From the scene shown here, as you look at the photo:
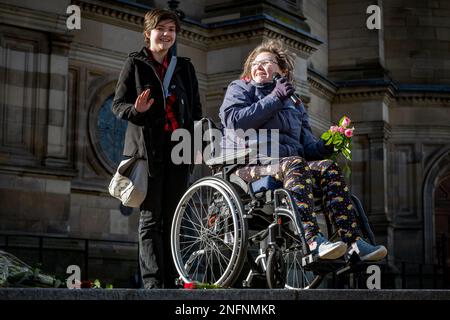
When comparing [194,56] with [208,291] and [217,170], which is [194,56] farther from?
[208,291]

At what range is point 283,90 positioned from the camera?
23.4ft

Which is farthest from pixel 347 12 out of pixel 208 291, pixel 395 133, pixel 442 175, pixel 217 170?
pixel 208 291

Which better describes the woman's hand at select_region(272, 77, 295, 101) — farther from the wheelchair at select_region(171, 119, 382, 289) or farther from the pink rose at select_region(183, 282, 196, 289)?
the pink rose at select_region(183, 282, 196, 289)

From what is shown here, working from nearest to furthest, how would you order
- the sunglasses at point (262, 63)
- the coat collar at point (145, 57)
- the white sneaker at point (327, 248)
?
the white sneaker at point (327, 248)
the coat collar at point (145, 57)
the sunglasses at point (262, 63)

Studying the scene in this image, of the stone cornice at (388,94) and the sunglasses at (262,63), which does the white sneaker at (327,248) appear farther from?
the stone cornice at (388,94)

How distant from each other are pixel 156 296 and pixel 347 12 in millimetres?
22439

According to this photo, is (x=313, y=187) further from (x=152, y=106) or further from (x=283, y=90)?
(x=152, y=106)

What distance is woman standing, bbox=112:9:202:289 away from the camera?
6887mm

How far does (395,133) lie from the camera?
2694cm

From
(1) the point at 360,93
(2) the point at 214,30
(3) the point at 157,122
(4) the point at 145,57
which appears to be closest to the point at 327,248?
(3) the point at 157,122

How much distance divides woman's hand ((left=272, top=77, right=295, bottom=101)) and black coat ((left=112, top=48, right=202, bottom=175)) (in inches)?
26.4

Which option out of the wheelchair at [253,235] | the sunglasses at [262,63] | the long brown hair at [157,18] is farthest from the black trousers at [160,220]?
the sunglasses at [262,63]

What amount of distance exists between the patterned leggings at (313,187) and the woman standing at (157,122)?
62cm

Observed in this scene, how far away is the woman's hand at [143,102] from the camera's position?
667cm
